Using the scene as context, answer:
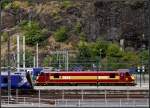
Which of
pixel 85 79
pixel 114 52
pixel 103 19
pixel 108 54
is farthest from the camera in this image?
pixel 103 19

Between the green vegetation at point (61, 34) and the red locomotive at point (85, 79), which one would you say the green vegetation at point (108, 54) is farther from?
the red locomotive at point (85, 79)

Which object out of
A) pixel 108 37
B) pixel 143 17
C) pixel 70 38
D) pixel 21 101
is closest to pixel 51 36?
pixel 70 38

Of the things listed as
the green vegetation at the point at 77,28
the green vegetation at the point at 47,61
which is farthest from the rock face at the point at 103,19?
the green vegetation at the point at 47,61

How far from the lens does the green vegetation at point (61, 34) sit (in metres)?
108

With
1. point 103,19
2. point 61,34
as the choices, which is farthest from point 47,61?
point 103,19

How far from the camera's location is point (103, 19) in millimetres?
109125

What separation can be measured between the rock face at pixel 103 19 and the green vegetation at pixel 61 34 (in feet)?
4.96

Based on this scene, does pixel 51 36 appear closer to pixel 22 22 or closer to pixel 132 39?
pixel 22 22

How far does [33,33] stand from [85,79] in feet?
198

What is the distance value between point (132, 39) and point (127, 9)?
24.5 feet

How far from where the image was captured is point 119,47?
323 ft

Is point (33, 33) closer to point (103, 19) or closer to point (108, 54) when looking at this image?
point (103, 19)

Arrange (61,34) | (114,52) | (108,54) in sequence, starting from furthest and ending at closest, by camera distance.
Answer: (61,34), (114,52), (108,54)

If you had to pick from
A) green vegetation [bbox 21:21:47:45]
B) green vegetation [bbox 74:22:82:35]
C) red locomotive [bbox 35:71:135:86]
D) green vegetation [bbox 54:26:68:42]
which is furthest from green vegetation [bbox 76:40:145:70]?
red locomotive [bbox 35:71:135:86]
